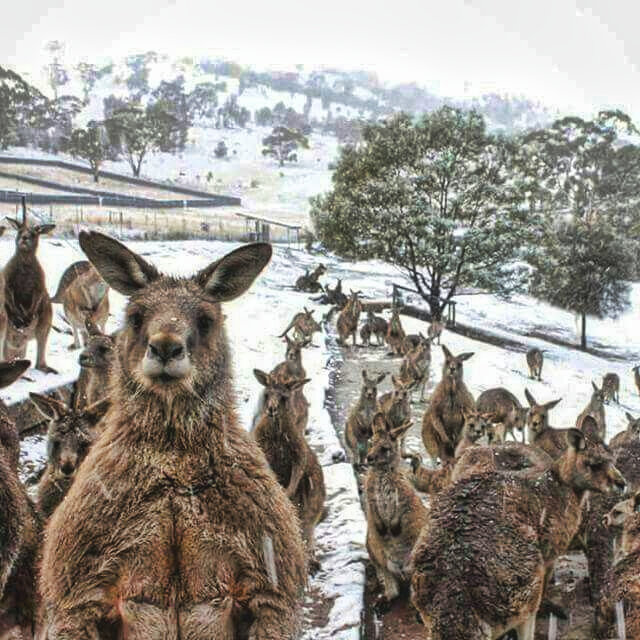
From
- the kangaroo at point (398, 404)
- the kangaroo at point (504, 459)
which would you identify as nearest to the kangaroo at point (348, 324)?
the kangaroo at point (398, 404)

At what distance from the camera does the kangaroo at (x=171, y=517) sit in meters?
1.88

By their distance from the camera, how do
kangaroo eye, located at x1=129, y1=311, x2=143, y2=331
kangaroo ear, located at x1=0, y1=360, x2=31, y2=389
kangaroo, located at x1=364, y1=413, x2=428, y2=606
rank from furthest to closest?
kangaroo, located at x1=364, y1=413, x2=428, y2=606, kangaroo ear, located at x1=0, y1=360, x2=31, y2=389, kangaroo eye, located at x1=129, y1=311, x2=143, y2=331

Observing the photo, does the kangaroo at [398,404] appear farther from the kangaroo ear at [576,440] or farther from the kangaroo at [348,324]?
the kangaroo at [348,324]

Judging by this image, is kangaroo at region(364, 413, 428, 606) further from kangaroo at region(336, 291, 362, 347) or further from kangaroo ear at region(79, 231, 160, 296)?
kangaroo at region(336, 291, 362, 347)

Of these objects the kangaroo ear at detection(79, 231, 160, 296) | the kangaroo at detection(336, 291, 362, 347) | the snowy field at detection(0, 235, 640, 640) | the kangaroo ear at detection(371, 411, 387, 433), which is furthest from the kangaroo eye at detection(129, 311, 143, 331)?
the kangaroo at detection(336, 291, 362, 347)

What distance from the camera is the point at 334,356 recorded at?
55.8ft

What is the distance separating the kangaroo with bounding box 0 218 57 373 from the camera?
→ 755cm

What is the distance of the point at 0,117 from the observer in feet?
101

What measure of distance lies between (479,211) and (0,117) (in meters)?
21.1

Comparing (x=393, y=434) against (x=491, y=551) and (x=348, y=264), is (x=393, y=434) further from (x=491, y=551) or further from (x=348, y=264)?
(x=348, y=264)

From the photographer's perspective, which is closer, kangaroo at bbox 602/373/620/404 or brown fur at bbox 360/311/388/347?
kangaroo at bbox 602/373/620/404

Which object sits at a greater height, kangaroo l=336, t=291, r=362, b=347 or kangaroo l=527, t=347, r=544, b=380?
kangaroo l=336, t=291, r=362, b=347

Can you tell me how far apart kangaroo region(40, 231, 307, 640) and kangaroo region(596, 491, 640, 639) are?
7.61 feet

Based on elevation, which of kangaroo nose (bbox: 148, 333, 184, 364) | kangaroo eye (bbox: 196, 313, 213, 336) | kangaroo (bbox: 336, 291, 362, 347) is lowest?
kangaroo (bbox: 336, 291, 362, 347)
